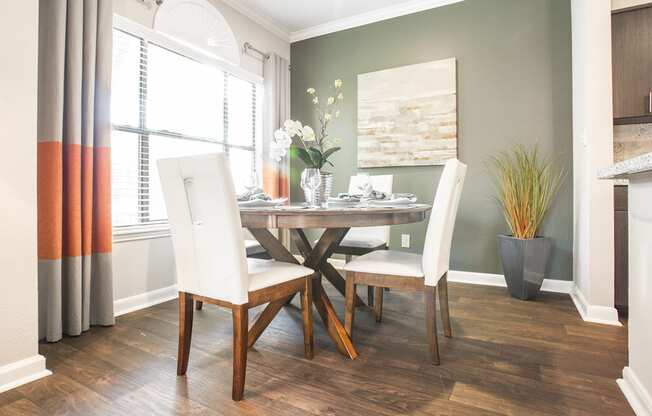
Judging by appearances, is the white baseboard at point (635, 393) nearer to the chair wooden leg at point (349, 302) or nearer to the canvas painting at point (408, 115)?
the chair wooden leg at point (349, 302)

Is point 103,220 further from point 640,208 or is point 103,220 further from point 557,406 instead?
point 640,208

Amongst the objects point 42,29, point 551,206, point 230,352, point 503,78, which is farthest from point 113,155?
point 551,206

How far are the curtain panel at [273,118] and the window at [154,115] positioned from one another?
435mm

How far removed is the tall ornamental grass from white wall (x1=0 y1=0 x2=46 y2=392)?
3034 mm

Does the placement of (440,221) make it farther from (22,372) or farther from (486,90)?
(486,90)

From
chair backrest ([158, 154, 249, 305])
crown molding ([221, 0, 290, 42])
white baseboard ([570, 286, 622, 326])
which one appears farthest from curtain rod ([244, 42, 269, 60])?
white baseboard ([570, 286, 622, 326])

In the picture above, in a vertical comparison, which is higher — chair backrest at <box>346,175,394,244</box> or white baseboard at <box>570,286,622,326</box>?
chair backrest at <box>346,175,394,244</box>

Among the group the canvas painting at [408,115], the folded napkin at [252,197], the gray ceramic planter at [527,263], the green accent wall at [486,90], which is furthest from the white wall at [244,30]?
the gray ceramic planter at [527,263]

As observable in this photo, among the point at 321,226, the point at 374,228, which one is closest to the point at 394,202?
the point at 321,226

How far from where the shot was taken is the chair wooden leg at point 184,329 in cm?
160

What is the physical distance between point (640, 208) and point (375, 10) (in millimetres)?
3198

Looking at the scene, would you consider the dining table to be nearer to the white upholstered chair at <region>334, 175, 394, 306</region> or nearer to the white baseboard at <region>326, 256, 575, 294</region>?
the white upholstered chair at <region>334, 175, 394, 306</region>

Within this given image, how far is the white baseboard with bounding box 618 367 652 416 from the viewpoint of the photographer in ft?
4.15

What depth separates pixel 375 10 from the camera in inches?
146
